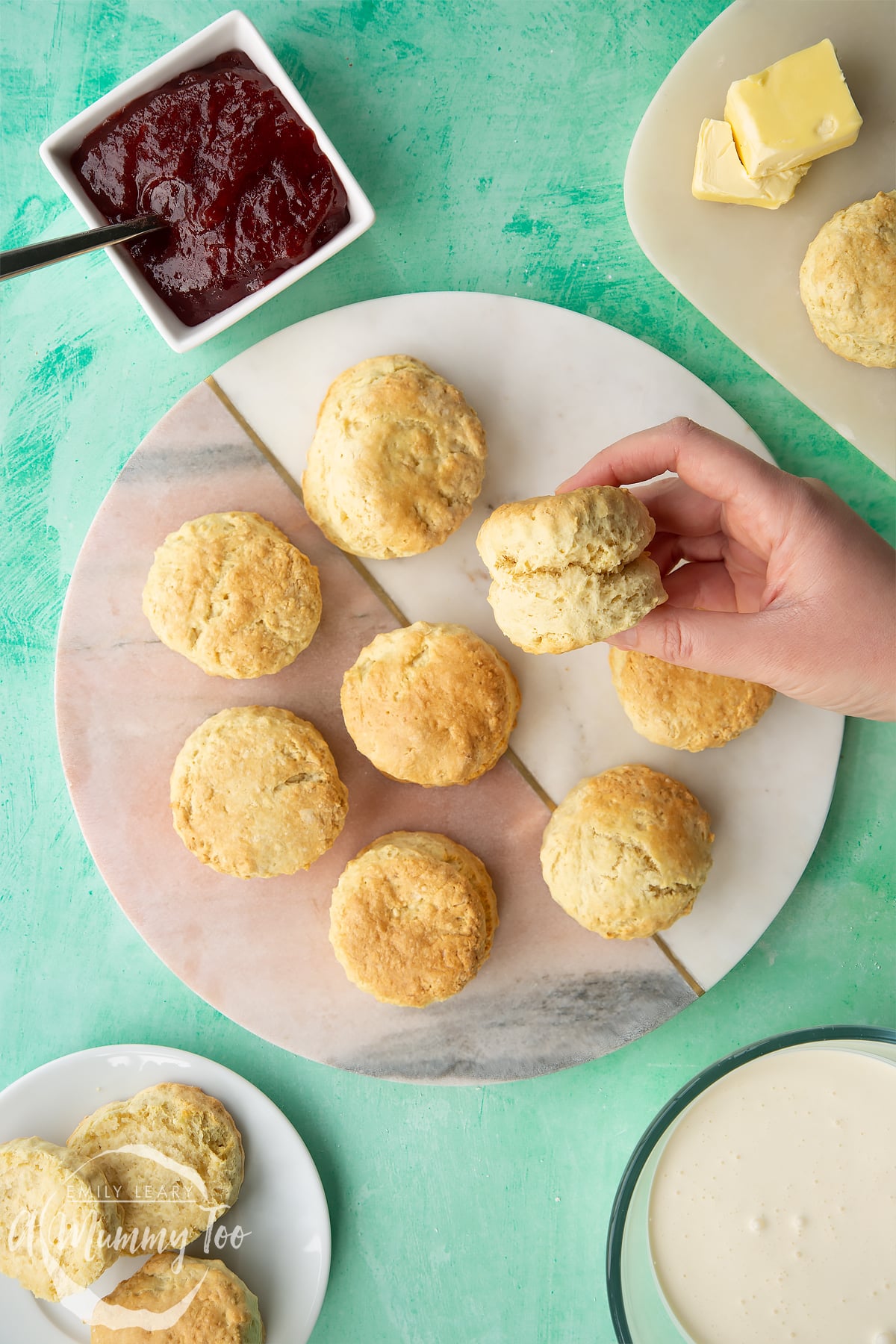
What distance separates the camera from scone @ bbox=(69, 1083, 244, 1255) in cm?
252

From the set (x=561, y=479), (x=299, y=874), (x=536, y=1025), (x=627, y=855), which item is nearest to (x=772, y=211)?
(x=561, y=479)

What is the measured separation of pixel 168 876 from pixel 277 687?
0.66m

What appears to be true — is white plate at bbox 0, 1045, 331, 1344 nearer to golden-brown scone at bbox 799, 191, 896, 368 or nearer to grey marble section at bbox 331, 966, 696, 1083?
grey marble section at bbox 331, 966, 696, 1083

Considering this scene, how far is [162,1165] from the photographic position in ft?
8.33

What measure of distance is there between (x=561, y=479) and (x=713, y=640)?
2.55ft

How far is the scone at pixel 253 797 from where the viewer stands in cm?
247

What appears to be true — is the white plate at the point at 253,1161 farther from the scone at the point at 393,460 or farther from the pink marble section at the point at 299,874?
the scone at the point at 393,460

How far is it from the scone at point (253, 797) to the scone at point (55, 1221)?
3.09 feet

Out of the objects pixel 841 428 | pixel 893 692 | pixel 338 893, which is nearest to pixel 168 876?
pixel 338 893

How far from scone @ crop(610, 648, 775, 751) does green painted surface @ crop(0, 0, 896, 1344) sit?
516mm

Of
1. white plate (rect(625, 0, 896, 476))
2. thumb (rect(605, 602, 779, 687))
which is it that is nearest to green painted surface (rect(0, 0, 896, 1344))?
white plate (rect(625, 0, 896, 476))

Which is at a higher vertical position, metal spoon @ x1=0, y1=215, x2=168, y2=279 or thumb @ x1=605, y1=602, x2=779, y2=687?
metal spoon @ x1=0, y1=215, x2=168, y2=279

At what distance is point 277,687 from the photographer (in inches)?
104

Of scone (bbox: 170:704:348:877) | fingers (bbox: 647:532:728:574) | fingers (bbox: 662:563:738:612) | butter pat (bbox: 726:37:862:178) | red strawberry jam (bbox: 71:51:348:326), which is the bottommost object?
fingers (bbox: 662:563:738:612)
